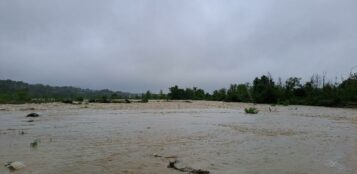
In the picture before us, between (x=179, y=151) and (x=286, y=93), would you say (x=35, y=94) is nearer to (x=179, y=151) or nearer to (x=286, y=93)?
(x=286, y=93)

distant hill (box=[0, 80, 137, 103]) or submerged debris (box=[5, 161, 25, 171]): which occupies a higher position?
distant hill (box=[0, 80, 137, 103])

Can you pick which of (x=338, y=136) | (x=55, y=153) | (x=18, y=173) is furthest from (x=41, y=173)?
(x=338, y=136)

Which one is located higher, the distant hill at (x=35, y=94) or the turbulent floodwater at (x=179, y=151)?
the distant hill at (x=35, y=94)

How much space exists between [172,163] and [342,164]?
4029 millimetres

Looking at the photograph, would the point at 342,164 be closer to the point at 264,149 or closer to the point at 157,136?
the point at 264,149

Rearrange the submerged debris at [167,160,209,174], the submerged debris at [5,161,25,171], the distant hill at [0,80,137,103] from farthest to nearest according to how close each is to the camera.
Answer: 1. the distant hill at [0,80,137,103]
2. the submerged debris at [5,161,25,171]
3. the submerged debris at [167,160,209,174]

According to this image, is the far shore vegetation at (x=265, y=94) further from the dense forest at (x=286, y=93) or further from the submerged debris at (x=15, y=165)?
the submerged debris at (x=15, y=165)

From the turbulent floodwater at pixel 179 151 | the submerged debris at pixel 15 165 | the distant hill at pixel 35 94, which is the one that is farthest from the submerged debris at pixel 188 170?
the distant hill at pixel 35 94

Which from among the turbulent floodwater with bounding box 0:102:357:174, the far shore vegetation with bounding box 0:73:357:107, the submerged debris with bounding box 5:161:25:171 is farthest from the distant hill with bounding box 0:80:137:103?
the submerged debris with bounding box 5:161:25:171

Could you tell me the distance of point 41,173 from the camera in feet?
29.0

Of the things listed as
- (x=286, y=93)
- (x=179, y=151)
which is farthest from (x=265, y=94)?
(x=179, y=151)

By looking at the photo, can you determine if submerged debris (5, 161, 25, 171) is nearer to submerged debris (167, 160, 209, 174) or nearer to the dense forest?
submerged debris (167, 160, 209, 174)

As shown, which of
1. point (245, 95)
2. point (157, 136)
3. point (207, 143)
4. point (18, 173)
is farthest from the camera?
point (245, 95)

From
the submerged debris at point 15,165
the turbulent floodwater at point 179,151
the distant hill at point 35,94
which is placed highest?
the distant hill at point 35,94
